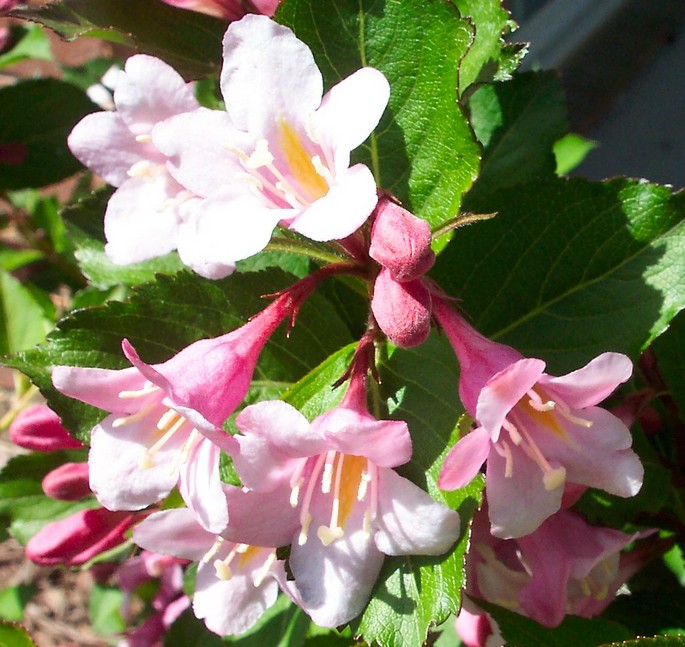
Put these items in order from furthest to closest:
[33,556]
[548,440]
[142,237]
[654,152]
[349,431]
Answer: [654,152] < [33,556] < [142,237] < [548,440] < [349,431]

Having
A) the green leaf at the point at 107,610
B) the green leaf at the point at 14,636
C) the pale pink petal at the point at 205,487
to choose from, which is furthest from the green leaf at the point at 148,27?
the green leaf at the point at 107,610

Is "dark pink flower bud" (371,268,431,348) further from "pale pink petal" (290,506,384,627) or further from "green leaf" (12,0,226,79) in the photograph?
"green leaf" (12,0,226,79)

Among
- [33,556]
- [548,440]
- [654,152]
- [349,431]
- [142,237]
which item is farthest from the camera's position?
[654,152]

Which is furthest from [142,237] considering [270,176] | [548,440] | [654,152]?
[654,152]

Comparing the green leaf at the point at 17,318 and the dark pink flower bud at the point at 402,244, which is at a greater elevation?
the dark pink flower bud at the point at 402,244

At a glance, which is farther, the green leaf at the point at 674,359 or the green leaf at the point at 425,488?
the green leaf at the point at 674,359

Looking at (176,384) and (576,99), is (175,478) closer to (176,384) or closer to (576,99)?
(176,384)

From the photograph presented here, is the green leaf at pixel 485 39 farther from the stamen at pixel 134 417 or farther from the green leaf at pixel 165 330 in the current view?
the stamen at pixel 134 417
